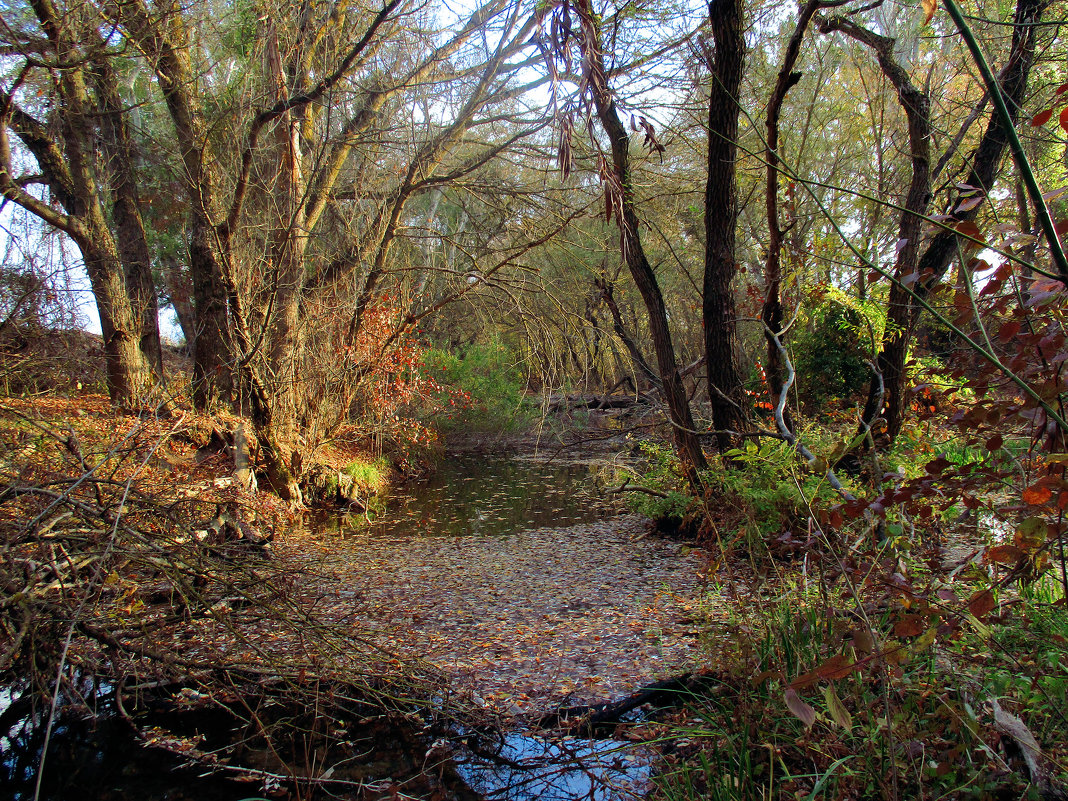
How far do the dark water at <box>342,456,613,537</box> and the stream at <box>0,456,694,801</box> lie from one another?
77mm

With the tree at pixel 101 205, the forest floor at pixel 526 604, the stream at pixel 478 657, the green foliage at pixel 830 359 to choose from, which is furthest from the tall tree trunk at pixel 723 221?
the tree at pixel 101 205

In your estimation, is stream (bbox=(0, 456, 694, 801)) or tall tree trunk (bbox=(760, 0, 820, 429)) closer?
stream (bbox=(0, 456, 694, 801))

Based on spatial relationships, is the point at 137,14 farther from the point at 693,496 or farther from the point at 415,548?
the point at 693,496

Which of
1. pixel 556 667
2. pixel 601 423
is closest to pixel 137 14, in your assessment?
pixel 556 667

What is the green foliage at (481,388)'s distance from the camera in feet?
41.2

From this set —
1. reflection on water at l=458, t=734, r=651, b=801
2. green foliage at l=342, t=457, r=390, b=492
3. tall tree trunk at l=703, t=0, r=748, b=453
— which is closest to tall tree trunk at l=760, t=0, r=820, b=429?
tall tree trunk at l=703, t=0, r=748, b=453

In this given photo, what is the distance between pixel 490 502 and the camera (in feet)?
27.8

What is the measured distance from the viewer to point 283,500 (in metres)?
7.21

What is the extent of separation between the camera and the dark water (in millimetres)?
7156

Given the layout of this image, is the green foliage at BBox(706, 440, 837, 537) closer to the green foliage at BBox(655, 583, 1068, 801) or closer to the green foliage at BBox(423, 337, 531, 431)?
the green foliage at BBox(655, 583, 1068, 801)

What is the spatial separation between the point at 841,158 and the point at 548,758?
12649mm

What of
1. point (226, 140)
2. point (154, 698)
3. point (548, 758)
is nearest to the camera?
point (548, 758)

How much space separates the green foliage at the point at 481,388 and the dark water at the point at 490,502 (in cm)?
157

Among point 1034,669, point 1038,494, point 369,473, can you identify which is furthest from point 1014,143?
point 369,473
